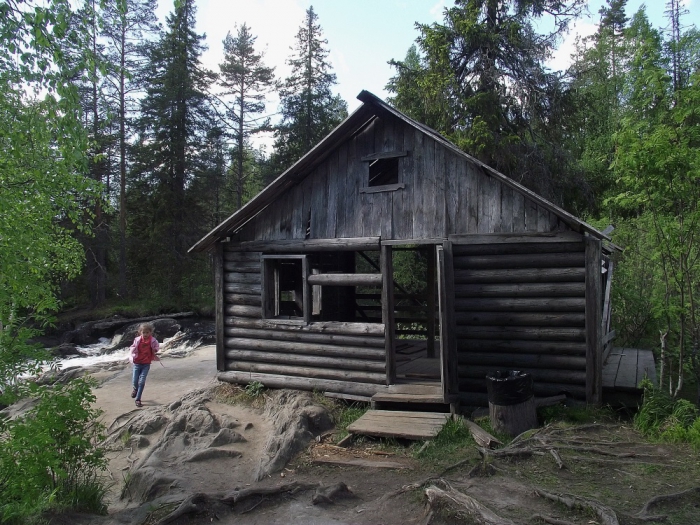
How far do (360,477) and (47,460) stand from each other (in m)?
3.69

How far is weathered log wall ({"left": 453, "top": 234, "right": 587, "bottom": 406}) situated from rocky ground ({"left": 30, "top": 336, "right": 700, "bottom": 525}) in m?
1.15

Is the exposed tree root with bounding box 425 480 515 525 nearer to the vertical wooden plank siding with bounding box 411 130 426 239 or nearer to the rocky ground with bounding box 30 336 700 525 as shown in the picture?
the rocky ground with bounding box 30 336 700 525

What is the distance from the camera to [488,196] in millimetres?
8695

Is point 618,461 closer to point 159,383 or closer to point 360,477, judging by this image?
point 360,477

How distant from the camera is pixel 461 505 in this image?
4809mm

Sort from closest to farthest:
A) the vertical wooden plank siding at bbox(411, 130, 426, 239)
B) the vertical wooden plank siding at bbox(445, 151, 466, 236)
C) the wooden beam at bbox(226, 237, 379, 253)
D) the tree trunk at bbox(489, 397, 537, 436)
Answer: the tree trunk at bbox(489, 397, 537, 436) → the vertical wooden plank siding at bbox(445, 151, 466, 236) → the vertical wooden plank siding at bbox(411, 130, 426, 239) → the wooden beam at bbox(226, 237, 379, 253)

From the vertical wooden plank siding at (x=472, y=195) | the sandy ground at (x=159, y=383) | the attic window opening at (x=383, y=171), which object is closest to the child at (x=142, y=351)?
the sandy ground at (x=159, y=383)

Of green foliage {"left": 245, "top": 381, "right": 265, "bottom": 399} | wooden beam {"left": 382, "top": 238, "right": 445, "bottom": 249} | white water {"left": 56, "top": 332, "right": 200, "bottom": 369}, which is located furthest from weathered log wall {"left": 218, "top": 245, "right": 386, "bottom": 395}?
white water {"left": 56, "top": 332, "right": 200, "bottom": 369}

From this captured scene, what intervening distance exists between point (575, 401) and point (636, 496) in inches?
122

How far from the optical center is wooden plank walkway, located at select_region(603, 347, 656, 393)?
8375mm

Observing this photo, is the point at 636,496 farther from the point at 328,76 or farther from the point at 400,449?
the point at 328,76

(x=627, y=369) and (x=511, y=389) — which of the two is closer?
(x=511, y=389)

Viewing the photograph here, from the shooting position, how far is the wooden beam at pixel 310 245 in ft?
31.1

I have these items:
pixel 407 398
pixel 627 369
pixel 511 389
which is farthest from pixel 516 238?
pixel 627 369
